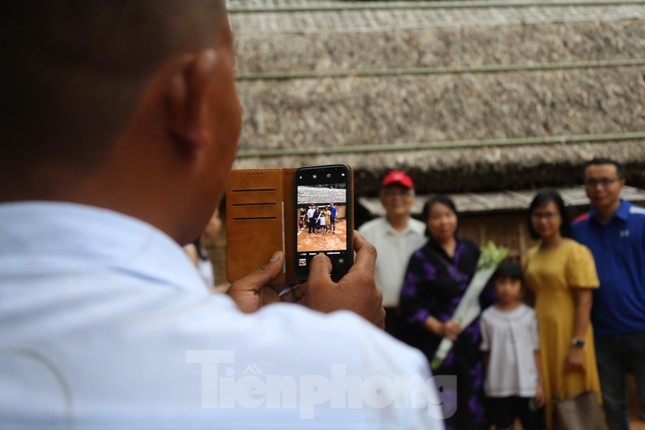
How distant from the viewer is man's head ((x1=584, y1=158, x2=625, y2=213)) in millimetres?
4129

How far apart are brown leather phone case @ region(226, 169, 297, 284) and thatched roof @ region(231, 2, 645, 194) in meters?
3.90

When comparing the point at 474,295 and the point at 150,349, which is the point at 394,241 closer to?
the point at 474,295

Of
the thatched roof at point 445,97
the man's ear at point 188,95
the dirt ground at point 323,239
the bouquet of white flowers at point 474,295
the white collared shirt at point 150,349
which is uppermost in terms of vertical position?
the thatched roof at point 445,97

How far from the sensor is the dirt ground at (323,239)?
1.53 meters

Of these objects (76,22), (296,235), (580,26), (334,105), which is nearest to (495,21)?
(580,26)

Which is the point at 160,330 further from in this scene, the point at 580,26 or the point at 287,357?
A: the point at 580,26

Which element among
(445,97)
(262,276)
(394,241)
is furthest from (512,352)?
(262,276)

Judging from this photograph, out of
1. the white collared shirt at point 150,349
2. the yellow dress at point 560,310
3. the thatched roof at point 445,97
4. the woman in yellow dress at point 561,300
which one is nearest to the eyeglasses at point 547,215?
the woman in yellow dress at point 561,300

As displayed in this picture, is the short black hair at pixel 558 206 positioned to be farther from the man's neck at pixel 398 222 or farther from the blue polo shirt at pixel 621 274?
the man's neck at pixel 398 222

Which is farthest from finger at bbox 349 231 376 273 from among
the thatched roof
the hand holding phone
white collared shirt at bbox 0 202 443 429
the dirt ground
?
the thatched roof

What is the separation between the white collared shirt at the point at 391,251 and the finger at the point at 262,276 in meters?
2.78

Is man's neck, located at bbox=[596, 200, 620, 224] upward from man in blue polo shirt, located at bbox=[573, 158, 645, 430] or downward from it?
upward

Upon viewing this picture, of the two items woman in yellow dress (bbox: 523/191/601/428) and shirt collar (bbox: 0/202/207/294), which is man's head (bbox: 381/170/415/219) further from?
shirt collar (bbox: 0/202/207/294)

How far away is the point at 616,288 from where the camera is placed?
4043 mm
